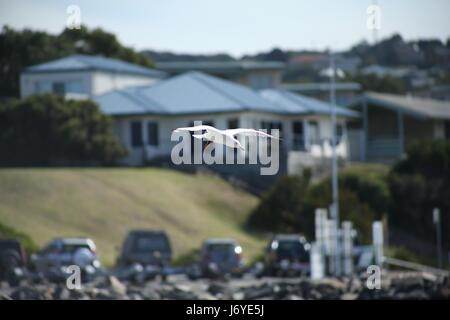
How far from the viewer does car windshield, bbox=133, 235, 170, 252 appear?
120 feet

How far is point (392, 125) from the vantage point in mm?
58125

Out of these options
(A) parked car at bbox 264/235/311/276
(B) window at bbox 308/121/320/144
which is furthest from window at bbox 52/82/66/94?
(A) parked car at bbox 264/235/311/276

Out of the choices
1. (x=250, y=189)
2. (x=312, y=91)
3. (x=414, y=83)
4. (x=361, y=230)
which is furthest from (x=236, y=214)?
(x=312, y=91)

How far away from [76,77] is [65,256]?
20165mm

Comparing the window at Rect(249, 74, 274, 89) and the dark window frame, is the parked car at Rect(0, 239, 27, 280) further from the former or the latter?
the window at Rect(249, 74, 274, 89)

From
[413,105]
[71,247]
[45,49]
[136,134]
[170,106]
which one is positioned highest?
[45,49]

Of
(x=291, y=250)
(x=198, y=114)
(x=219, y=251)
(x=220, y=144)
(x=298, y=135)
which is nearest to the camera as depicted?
(x=220, y=144)

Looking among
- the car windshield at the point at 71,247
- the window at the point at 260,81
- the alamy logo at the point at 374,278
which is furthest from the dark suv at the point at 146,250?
the window at the point at 260,81

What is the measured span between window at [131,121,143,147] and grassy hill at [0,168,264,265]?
201 cm

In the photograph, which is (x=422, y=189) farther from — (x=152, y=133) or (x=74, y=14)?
(x=74, y=14)

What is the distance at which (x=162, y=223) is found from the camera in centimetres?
4575

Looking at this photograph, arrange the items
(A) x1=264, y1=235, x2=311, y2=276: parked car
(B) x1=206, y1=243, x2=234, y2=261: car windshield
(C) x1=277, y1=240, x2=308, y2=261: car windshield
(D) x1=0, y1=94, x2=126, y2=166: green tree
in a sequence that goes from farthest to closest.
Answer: (D) x1=0, y1=94, x2=126, y2=166: green tree → (C) x1=277, y1=240, x2=308, y2=261: car windshield → (A) x1=264, y1=235, x2=311, y2=276: parked car → (B) x1=206, y1=243, x2=234, y2=261: car windshield

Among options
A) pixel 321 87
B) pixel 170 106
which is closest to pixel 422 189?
pixel 170 106

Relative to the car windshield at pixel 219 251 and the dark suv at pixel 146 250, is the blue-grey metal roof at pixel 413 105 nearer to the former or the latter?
the car windshield at pixel 219 251
